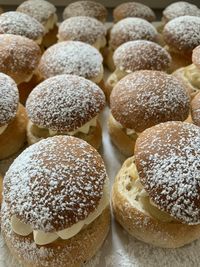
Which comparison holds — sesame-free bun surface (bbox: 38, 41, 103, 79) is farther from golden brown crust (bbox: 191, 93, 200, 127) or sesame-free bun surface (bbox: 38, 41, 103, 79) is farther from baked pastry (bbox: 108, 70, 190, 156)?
golden brown crust (bbox: 191, 93, 200, 127)

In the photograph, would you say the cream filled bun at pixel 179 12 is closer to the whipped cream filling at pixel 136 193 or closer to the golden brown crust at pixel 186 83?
the golden brown crust at pixel 186 83

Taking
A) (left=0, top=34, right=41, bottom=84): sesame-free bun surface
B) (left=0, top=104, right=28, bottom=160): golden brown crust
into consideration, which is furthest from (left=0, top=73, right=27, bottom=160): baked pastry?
(left=0, top=34, right=41, bottom=84): sesame-free bun surface

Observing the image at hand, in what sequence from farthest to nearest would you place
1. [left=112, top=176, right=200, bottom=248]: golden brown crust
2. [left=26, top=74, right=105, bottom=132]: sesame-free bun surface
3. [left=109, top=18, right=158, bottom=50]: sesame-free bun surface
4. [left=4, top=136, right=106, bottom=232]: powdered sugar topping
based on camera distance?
[left=109, top=18, right=158, bottom=50]: sesame-free bun surface → [left=26, top=74, right=105, bottom=132]: sesame-free bun surface → [left=112, top=176, right=200, bottom=248]: golden brown crust → [left=4, top=136, right=106, bottom=232]: powdered sugar topping

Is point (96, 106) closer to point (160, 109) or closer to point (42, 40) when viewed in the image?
point (160, 109)

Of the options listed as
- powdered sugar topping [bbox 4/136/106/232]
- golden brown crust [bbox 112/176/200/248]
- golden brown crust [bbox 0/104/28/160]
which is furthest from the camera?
golden brown crust [bbox 0/104/28/160]

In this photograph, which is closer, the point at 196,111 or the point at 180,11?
the point at 196,111

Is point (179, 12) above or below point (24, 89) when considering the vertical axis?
above

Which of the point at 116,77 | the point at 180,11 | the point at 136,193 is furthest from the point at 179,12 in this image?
the point at 136,193

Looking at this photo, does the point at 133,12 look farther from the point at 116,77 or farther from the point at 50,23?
the point at 116,77
